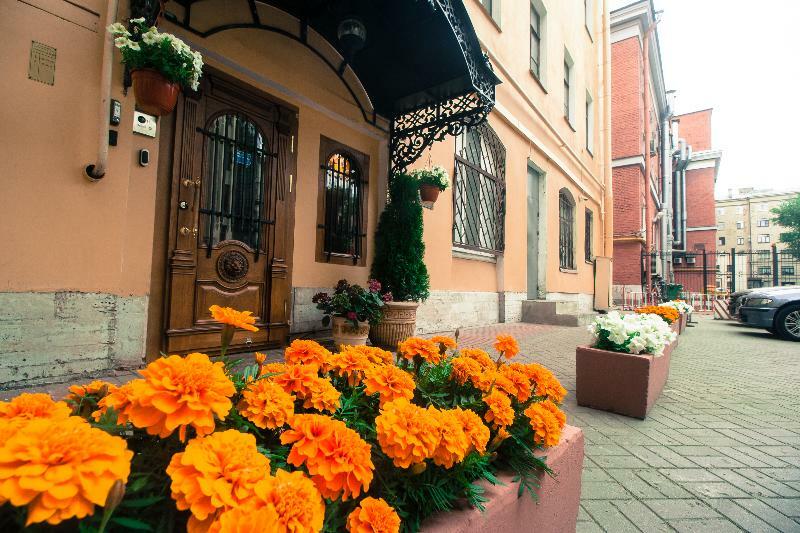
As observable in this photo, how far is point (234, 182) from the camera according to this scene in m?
4.00

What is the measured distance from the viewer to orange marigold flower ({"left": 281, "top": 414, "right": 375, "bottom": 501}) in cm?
77

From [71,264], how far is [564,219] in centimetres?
1198

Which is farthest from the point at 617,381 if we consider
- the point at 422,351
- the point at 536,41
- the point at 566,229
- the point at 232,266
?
the point at 536,41

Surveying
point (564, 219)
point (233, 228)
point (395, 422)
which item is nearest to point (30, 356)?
point (233, 228)

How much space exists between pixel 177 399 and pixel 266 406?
0.25m

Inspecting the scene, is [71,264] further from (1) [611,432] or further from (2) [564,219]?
(2) [564,219]

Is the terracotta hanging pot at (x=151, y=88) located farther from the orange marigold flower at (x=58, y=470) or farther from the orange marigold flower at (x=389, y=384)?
the orange marigold flower at (x=58, y=470)

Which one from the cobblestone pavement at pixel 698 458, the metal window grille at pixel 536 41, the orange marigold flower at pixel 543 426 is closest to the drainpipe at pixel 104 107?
the orange marigold flower at pixel 543 426

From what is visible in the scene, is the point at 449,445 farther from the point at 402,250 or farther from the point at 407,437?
the point at 402,250

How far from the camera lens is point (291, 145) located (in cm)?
445

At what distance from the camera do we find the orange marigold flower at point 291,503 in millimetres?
597

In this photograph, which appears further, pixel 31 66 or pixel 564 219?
pixel 564 219

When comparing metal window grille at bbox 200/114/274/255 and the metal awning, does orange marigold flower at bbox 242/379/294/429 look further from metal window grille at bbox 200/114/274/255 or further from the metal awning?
the metal awning

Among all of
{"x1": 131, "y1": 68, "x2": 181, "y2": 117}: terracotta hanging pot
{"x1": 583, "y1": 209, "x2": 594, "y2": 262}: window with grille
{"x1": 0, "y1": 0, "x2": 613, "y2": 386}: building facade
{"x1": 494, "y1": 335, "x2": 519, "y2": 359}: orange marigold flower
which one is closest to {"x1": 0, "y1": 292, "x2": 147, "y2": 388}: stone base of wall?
{"x1": 0, "y1": 0, "x2": 613, "y2": 386}: building facade
